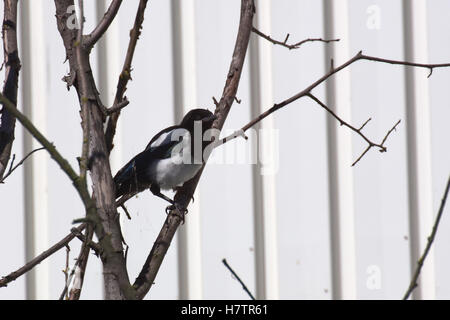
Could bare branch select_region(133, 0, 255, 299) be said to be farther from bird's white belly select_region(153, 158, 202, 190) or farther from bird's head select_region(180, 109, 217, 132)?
bird's head select_region(180, 109, 217, 132)

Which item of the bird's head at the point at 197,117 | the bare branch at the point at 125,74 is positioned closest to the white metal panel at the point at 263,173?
the bird's head at the point at 197,117

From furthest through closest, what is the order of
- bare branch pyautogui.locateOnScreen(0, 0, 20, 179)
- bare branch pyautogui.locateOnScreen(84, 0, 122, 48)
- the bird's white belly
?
the bird's white belly → bare branch pyautogui.locateOnScreen(0, 0, 20, 179) → bare branch pyautogui.locateOnScreen(84, 0, 122, 48)

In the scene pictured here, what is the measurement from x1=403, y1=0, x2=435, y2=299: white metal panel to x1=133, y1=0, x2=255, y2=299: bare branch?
3.39 feet

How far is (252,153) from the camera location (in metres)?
2.35

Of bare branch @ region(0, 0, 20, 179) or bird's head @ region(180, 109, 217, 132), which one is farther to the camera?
bird's head @ region(180, 109, 217, 132)

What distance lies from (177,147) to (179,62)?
0.32 m

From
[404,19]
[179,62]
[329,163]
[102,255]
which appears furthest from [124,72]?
[404,19]

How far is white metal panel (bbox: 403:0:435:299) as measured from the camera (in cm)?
240

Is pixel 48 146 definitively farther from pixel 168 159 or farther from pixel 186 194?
pixel 168 159

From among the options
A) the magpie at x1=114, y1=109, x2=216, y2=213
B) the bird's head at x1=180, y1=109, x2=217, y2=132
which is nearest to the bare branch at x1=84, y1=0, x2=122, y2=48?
the magpie at x1=114, y1=109, x2=216, y2=213

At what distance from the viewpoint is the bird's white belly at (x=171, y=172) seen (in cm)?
218

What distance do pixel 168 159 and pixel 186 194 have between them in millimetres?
628

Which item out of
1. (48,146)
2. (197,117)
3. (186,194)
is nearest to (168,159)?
(197,117)
